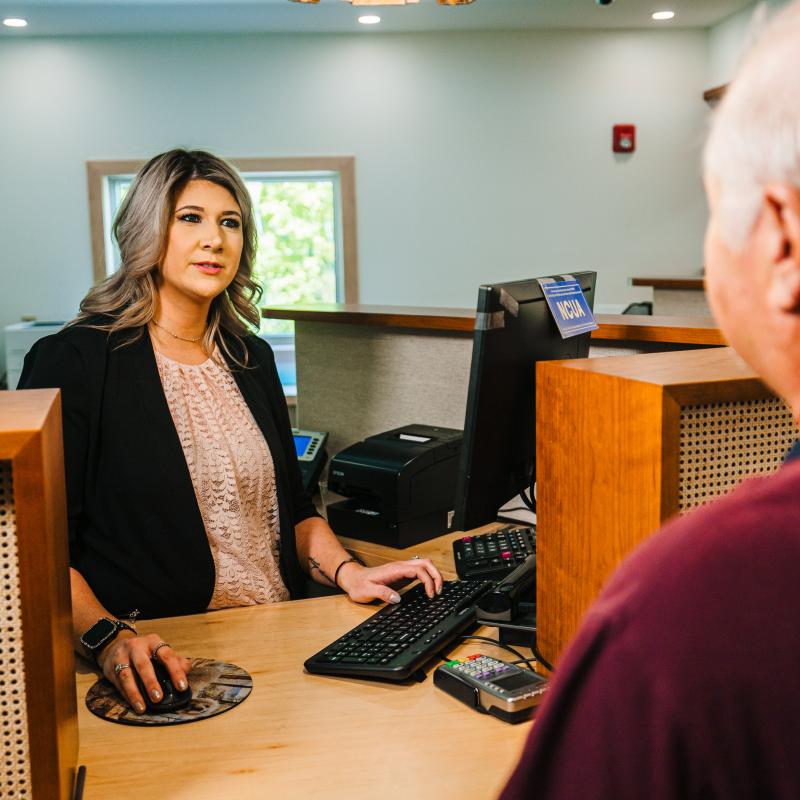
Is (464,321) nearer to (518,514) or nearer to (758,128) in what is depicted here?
(518,514)

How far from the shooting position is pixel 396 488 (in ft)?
6.57

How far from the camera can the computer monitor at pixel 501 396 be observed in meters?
1.39

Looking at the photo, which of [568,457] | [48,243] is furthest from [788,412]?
[48,243]

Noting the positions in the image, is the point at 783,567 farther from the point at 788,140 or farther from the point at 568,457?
the point at 568,457

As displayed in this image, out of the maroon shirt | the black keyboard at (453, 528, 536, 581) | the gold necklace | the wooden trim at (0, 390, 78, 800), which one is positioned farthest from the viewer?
the gold necklace

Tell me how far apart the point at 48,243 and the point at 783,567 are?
528 centimetres

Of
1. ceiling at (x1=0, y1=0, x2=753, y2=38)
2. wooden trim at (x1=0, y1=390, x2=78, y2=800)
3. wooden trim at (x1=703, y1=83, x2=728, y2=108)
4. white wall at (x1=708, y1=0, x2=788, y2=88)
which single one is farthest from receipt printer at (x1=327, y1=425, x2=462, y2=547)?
wooden trim at (x1=703, y1=83, x2=728, y2=108)

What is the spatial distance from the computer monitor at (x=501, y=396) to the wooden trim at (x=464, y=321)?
1.07 feet

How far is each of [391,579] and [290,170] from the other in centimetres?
397

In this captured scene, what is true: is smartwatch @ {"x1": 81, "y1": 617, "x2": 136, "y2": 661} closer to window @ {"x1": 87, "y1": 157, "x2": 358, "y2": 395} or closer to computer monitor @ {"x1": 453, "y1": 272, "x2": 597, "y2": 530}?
computer monitor @ {"x1": 453, "y1": 272, "x2": 597, "y2": 530}

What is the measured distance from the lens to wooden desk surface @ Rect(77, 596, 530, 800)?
1008mm

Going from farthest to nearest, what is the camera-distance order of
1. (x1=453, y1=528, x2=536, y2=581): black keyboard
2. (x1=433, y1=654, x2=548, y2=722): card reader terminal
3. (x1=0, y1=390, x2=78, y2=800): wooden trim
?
(x1=453, y1=528, x2=536, y2=581): black keyboard → (x1=433, y1=654, x2=548, y2=722): card reader terminal → (x1=0, y1=390, x2=78, y2=800): wooden trim

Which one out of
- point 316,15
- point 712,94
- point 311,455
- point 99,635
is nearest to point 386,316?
point 311,455

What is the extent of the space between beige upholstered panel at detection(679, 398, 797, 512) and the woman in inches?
24.0
